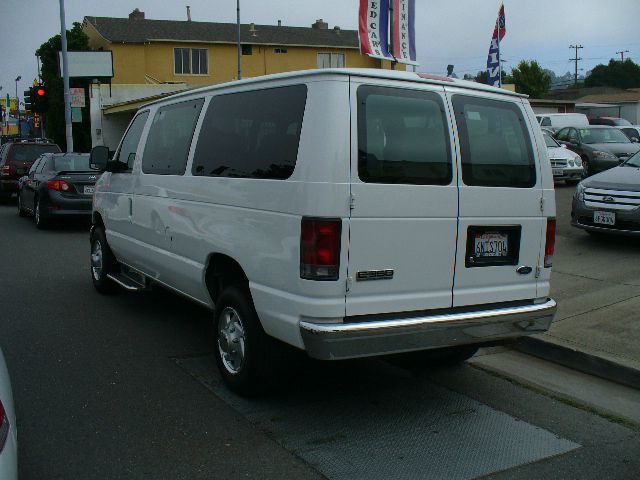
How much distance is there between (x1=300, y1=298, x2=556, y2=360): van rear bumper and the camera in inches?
154

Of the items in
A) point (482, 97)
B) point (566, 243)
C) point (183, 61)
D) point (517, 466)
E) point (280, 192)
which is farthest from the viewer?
point (183, 61)

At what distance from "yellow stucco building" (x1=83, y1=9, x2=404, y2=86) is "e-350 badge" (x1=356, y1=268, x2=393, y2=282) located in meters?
40.4

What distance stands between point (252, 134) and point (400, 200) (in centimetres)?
115

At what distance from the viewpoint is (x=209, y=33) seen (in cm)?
4594

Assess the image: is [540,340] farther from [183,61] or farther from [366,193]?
[183,61]

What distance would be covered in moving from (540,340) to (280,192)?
9.75 ft

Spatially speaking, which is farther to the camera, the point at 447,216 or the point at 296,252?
the point at 447,216

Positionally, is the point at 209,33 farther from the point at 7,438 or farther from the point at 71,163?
the point at 7,438

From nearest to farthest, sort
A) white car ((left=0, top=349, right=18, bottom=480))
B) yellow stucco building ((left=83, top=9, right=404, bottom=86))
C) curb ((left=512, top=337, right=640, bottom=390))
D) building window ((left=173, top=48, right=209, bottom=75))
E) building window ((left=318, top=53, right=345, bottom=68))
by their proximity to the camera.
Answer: white car ((left=0, top=349, right=18, bottom=480))
curb ((left=512, top=337, right=640, bottom=390))
yellow stucco building ((left=83, top=9, right=404, bottom=86))
building window ((left=173, top=48, right=209, bottom=75))
building window ((left=318, top=53, right=345, bottom=68))

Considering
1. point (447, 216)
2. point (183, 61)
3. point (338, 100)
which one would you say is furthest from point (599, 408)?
point (183, 61)

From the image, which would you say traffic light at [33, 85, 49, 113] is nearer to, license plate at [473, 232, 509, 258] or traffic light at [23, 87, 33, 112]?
traffic light at [23, 87, 33, 112]

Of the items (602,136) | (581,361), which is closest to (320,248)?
(581,361)

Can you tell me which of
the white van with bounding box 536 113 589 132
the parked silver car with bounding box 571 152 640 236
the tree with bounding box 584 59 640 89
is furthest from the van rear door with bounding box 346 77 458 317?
the tree with bounding box 584 59 640 89

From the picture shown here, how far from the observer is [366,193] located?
399cm
